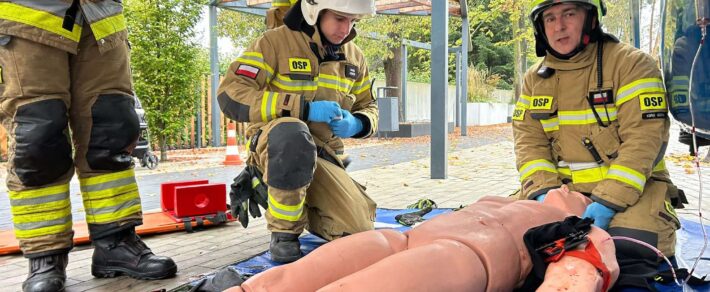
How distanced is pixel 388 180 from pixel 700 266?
4126 millimetres

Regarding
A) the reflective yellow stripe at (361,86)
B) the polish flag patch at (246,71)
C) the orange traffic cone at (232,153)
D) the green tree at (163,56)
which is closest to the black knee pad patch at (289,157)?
the polish flag patch at (246,71)

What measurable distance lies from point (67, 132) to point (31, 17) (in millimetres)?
540

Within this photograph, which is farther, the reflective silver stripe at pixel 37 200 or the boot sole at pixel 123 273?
the boot sole at pixel 123 273

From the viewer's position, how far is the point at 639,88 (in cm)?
265

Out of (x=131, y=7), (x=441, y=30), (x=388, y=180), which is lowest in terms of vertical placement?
(x=388, y=180)

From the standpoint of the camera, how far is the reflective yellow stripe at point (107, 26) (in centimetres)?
259

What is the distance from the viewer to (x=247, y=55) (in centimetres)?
303

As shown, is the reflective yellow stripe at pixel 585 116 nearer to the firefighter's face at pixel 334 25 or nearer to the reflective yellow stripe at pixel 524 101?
the reflective yellow stripe at pixel 524 101

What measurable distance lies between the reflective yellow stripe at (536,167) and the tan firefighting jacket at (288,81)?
97 centimetres

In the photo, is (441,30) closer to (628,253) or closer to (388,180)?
(388,180)

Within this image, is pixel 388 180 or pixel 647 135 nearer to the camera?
pixel 647 135

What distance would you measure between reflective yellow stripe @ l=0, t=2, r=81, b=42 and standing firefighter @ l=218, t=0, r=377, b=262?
2.85 feet

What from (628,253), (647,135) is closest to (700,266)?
(628,253)

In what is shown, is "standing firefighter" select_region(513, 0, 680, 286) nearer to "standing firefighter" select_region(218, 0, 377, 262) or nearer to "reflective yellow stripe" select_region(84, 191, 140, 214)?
"standing firefighter" select_region(218, 0, 377, 262)
